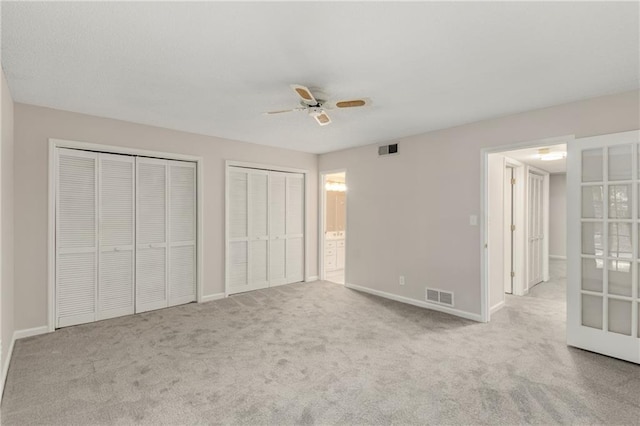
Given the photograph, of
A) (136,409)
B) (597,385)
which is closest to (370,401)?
(136,409)

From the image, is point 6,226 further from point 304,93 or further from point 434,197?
point 434,197

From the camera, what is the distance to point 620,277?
292 centimetres

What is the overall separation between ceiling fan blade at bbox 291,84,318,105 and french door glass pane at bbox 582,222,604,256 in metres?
2.95

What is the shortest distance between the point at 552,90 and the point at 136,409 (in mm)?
4326

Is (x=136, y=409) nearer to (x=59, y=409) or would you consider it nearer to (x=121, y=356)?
(x=59, y=409)

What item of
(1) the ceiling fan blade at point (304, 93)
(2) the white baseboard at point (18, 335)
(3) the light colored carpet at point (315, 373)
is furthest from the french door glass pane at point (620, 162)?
(2) the white baseboard at point (18, 335)

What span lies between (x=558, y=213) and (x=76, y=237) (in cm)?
1035

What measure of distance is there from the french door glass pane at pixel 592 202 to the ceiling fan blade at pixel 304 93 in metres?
2.82

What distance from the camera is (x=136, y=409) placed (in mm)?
2150

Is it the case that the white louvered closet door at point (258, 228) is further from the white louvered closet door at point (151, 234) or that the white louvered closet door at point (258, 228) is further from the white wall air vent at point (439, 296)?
the white wall air vent at point (439, 296)

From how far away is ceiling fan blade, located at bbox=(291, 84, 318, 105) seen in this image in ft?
8.08

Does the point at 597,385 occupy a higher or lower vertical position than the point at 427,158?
lower

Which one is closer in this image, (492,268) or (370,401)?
(370,401)

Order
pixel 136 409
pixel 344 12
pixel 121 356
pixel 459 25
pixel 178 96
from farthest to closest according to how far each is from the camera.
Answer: pixel 178 96 → pixel 121 356 → pixel 136 409 → pixel 459 25 → pixel 344 12
